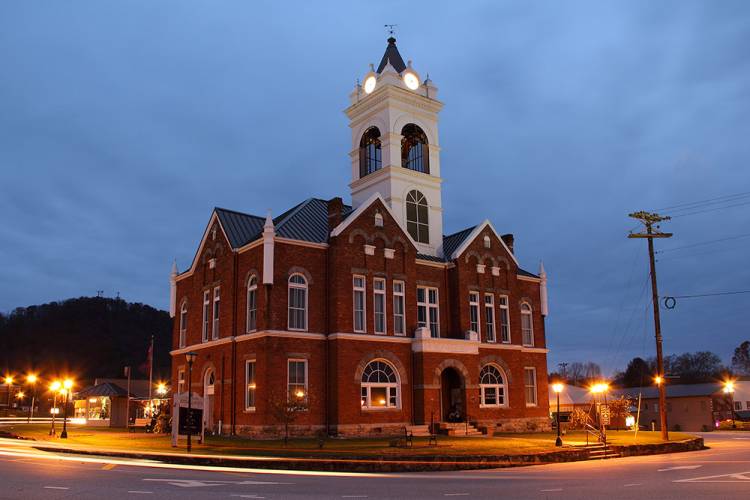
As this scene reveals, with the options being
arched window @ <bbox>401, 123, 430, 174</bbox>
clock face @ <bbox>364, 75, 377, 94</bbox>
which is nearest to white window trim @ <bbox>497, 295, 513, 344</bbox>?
arched window @ <bbox>401, 123, 430, 174</bbox>

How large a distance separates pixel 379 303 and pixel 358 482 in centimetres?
2059

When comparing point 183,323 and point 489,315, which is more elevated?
point 489,315

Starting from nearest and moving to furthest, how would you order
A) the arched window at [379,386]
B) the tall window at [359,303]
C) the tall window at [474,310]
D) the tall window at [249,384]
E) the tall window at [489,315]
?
the tall window at [249,384], the arched window at [379,386], the tall window at [359,303], the tall window at [474,310], the tall window at [489,315]

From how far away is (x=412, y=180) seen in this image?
44594 millimetres

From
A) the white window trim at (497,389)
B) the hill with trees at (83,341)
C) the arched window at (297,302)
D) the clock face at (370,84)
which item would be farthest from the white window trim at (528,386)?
the hill with trees at (83,341)

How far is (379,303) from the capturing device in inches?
1534

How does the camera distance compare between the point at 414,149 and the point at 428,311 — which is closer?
the point at 428,311

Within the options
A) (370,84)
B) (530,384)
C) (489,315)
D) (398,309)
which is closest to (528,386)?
(530,384)

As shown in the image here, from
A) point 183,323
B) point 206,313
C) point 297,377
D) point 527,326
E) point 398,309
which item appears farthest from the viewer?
point 527,326

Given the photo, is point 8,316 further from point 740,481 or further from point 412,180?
point 740,481

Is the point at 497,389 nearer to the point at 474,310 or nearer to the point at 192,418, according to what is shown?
the point at 474,310

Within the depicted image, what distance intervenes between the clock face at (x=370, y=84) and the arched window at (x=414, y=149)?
3.46 m

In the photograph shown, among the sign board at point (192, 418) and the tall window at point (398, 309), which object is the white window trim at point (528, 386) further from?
the sign board at point (192, 418)

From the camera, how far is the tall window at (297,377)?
1382 inches
